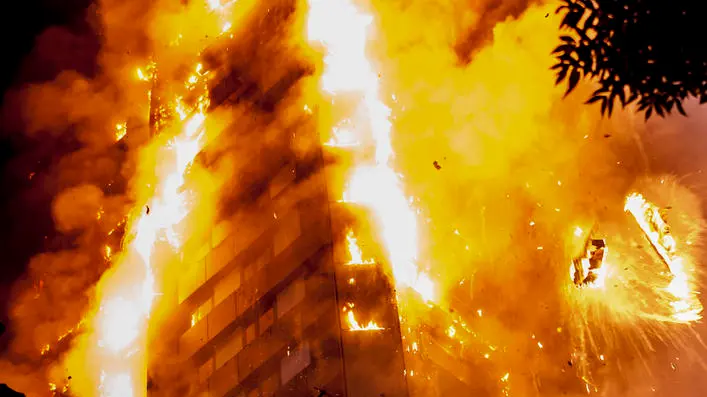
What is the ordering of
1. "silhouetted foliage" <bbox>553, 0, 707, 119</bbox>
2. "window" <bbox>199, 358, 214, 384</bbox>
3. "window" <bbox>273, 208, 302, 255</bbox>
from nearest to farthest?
"silhouetted foliage" <bbox>553, 0, 707, 119</bbox> < "window" <bbox>199, 358, 214, 384</bbox> < "window" <bbox>273, 208, 302, 255</bbox>

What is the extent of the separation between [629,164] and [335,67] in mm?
4699

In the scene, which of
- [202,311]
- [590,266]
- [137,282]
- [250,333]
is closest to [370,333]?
[250,333]

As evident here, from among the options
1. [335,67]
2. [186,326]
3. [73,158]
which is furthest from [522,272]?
[73,158]

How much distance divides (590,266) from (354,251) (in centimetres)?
358

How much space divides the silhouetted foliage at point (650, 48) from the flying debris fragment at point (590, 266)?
5008 mm

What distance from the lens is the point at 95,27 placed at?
10812mm

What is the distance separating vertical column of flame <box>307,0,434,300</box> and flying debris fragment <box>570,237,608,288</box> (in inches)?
88.1

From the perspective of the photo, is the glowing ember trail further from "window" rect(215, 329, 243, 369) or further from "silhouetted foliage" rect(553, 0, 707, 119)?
"silhouetted foliage" rect(553, 0, 707, 119)

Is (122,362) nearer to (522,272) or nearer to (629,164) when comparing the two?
(522,272)

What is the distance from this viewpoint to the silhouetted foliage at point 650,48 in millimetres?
4062

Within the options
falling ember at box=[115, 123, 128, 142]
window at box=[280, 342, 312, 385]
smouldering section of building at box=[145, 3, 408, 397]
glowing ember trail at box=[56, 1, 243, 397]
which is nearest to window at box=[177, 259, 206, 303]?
smouldering section of building at box=[145, 3, 408, 397]

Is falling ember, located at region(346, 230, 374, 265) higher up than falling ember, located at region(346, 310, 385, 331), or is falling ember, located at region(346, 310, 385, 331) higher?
falling ember, located at region(346, 230, 374, 265)

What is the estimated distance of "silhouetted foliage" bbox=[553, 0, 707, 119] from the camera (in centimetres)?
406

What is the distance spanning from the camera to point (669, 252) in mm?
8773
